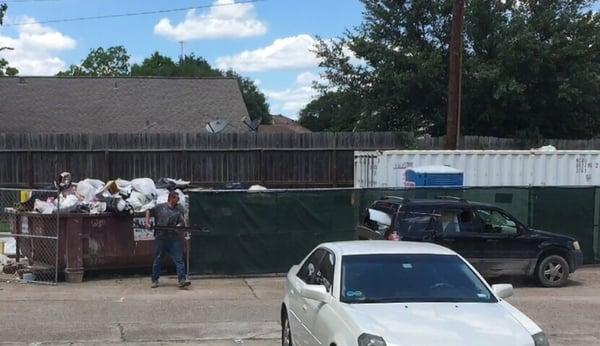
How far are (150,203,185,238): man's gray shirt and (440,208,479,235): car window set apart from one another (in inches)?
180

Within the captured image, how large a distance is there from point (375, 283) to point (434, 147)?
17364 mm

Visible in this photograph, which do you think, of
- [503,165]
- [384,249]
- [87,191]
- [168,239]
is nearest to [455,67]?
[503,165]

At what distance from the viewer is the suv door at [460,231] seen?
12.5 m

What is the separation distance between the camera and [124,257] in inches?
514

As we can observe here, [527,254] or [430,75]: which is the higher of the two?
[430,75]

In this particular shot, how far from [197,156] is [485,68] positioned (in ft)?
34.6

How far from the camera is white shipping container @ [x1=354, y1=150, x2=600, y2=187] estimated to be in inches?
727

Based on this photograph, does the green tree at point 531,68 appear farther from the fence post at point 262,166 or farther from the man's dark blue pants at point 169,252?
the man's dark blue pants at point 169,252

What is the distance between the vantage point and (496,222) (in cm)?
1306

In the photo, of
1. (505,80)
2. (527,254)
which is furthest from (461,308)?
(505,80)

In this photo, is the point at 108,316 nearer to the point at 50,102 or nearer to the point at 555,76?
the point at 555,76

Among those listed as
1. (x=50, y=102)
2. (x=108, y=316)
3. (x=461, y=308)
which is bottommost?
(x=108, y=316)

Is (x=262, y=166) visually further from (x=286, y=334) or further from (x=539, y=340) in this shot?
(x=539, y=340)

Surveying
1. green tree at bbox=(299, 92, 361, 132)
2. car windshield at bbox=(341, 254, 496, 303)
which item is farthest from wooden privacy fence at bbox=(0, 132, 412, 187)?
car windshield at bbox=(341, 254, 496, 303)
